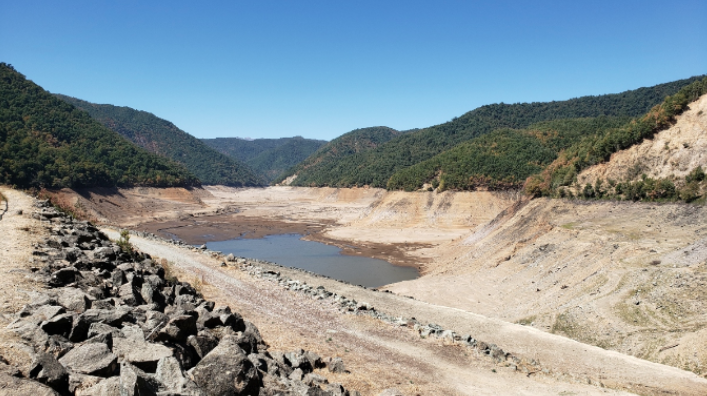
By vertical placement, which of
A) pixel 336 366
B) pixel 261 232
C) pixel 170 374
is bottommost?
pixel 261 232

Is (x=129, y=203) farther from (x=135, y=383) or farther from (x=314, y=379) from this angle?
(x=135, y=383)

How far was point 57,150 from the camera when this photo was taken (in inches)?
3270

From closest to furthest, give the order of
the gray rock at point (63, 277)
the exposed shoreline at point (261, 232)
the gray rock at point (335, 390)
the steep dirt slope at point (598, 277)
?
the gray rock at point (335, 390)
the gray rock at point (63, 277)
the steep dirt slope at point (598, 277)
the exposed shoreline at point (261, 232)

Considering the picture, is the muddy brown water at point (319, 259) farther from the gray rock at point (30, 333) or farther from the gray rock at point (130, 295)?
the gray rock at point (30, 333)

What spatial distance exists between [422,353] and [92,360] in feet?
33.2

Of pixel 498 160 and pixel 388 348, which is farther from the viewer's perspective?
Answer: pixel 498 160

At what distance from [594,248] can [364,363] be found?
19.1 metres

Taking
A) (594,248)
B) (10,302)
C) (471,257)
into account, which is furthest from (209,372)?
(471,257)

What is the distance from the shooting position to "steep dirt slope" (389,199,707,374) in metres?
16.2

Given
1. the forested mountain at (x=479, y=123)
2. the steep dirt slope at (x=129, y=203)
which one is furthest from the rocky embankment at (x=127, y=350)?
the forested mountain at (x=479, y=123)

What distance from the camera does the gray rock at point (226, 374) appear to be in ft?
22.2

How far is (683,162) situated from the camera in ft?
89.5

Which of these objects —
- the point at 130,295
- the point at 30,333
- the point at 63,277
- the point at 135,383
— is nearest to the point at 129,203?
the point at 63,277

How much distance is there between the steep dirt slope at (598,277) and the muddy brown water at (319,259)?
5.04 metres
